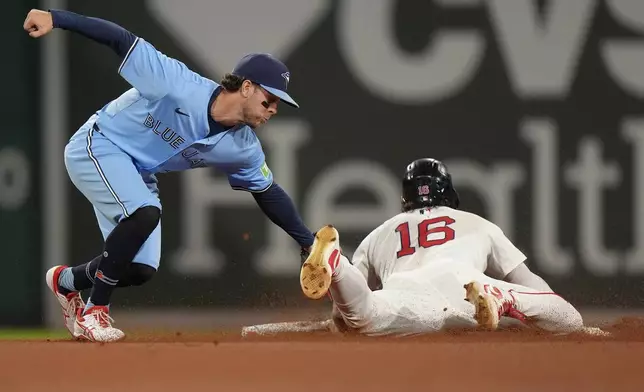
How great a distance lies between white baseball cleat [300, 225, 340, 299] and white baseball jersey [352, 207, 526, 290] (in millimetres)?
656

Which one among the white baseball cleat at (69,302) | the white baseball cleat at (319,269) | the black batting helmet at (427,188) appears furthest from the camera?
the black batting helmet at (427,188)

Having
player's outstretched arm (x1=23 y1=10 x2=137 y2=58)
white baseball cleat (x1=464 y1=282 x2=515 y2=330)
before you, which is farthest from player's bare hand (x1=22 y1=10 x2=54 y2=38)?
white baseball cleat (x1=464 y1=282 x2=515 y2=330)

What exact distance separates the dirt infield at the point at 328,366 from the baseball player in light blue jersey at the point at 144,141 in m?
0.48

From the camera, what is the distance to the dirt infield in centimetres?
307

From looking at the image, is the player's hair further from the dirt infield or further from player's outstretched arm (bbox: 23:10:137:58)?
the dirt infield

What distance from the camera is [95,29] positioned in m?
4.07

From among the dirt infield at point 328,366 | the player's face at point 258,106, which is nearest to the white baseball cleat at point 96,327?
the dirt infield at point 328,366

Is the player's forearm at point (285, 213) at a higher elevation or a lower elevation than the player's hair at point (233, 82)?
lower

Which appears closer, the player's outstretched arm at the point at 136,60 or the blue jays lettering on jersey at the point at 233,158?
the player's outstretched arm at the point at 136,60

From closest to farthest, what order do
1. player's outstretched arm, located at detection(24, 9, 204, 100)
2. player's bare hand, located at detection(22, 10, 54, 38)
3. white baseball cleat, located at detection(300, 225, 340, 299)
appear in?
white baseball cleat, located at detection(300, 225, 340, 299), player's bare hand, located at detection(22, 10, 54, 38), player's outstretched arm, located at detection(24, 9, 204, 100)

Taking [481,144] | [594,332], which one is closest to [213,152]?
[594,332]

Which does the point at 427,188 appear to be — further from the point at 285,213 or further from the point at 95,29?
the point at 95,29

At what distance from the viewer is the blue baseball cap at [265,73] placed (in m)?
4.29

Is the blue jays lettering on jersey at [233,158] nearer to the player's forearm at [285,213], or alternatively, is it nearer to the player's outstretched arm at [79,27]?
the player's forearm at [285,213]
